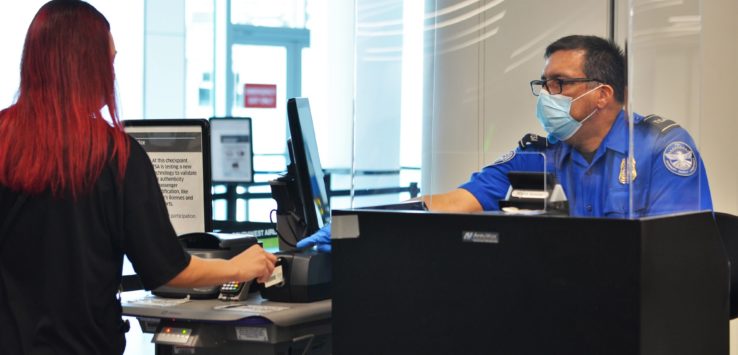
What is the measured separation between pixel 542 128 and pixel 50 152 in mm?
1313

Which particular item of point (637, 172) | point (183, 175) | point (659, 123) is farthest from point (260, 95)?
point (637, 172)

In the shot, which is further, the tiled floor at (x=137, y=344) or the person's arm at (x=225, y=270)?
the tiled floor at (x=137, y=344)

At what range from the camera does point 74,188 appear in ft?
6.48

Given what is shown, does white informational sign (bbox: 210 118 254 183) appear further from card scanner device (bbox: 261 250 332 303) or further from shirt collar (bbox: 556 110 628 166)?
shirt collar (bbox: 556 110 628 166)

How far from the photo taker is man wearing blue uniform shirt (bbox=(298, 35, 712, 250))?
6.95ft

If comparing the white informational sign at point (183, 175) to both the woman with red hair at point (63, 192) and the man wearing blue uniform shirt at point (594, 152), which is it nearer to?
the man wearing blue uniform shirt at point (594, 152)

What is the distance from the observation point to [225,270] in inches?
89.8

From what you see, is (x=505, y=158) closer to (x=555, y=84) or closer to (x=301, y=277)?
(x=555, y=84)

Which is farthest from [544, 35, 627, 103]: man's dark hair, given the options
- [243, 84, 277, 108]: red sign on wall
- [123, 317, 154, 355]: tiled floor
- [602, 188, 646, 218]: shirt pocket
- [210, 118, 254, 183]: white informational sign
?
[243, 84, 277, 108]: red sign on wall

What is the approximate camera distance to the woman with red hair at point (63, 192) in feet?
6.51

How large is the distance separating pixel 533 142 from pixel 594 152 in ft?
1.19

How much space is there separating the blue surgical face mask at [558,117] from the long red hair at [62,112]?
1.11 metres

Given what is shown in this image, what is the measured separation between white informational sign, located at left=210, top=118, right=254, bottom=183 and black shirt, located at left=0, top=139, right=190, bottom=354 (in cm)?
477

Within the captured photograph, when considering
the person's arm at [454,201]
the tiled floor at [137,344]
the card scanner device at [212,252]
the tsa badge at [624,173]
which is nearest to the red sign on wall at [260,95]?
the tiled floor at [137,344]
